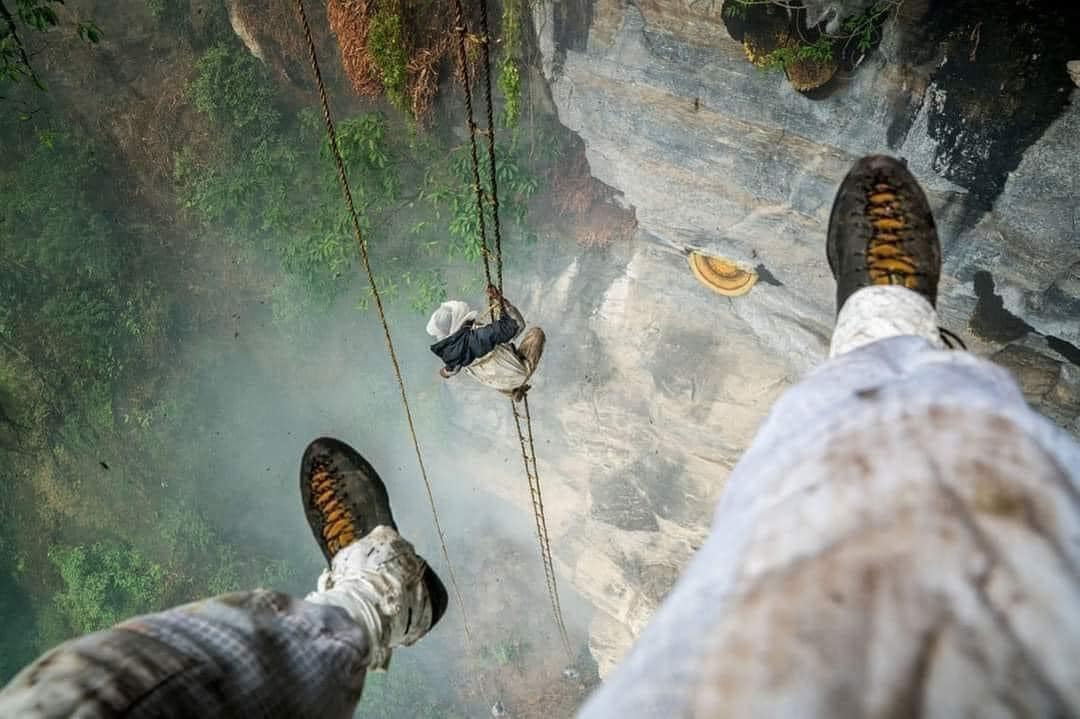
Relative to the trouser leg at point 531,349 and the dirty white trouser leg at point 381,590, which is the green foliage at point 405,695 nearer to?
the trouser leg at point 531,349

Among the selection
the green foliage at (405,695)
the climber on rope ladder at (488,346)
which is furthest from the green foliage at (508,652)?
the climber on rope ladder at (488,346)

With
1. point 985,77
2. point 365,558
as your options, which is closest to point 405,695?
point 365,558

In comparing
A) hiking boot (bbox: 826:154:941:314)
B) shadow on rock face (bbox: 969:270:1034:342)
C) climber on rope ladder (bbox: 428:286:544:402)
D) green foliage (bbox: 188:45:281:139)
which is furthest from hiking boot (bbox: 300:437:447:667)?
green foliage (bbox: 188:45:281:139)

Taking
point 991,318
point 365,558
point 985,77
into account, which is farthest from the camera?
point 991,318

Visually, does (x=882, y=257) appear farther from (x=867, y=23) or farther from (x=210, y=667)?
(x=867, y=23)

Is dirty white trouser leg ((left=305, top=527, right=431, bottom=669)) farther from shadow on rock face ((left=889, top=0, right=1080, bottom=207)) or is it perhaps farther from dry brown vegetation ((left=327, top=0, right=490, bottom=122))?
shadow on rock face ((left=889, top=0, right=1080, bottom=207))

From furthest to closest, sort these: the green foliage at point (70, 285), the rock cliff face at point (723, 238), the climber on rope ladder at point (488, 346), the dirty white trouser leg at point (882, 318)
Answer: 1. the green foliage at point (70, 285)
2. the rock cliff face at point (723, 238)
3. the climber on rope ladder at point (488, 346)
4. the dirty white trouser leg at point (882, 318)

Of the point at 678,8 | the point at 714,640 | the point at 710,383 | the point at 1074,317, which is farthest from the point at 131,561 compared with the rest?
the point at 1074,317
